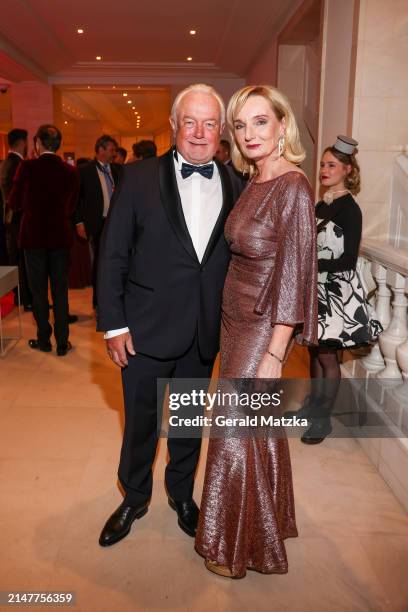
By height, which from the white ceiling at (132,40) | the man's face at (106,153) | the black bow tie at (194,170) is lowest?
the black bow tie at (194,170)

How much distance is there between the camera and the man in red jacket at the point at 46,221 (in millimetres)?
4418

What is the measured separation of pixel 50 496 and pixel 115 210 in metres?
1.41

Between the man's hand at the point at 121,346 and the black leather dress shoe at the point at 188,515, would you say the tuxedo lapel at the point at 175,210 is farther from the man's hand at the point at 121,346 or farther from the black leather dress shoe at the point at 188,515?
the black leather dress shoe at the point at 188,515

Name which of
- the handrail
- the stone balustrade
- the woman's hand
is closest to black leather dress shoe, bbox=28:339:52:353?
the stone balustrade

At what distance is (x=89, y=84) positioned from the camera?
1145 centimetres

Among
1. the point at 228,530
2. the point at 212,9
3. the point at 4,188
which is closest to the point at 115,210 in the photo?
the point at 228,530

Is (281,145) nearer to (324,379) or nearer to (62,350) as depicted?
(324,379)

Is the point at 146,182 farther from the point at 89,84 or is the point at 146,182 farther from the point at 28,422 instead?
the point at 89,84

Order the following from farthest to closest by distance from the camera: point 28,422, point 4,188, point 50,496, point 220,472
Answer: point 4,188, point 28,422, point 50,496, point 220,472

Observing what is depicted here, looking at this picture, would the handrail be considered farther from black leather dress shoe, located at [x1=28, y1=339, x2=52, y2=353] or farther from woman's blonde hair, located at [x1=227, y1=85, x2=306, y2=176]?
black leather dress shoe, located at [x1=28, y1=339, x2=52, y2=353]

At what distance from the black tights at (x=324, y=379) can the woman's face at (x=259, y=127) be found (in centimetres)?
161

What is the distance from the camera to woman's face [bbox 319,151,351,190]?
315 cm

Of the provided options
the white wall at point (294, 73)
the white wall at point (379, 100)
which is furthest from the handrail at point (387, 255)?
the white wall at point (294, 73)

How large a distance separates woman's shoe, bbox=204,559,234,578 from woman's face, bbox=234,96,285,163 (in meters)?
1.43
